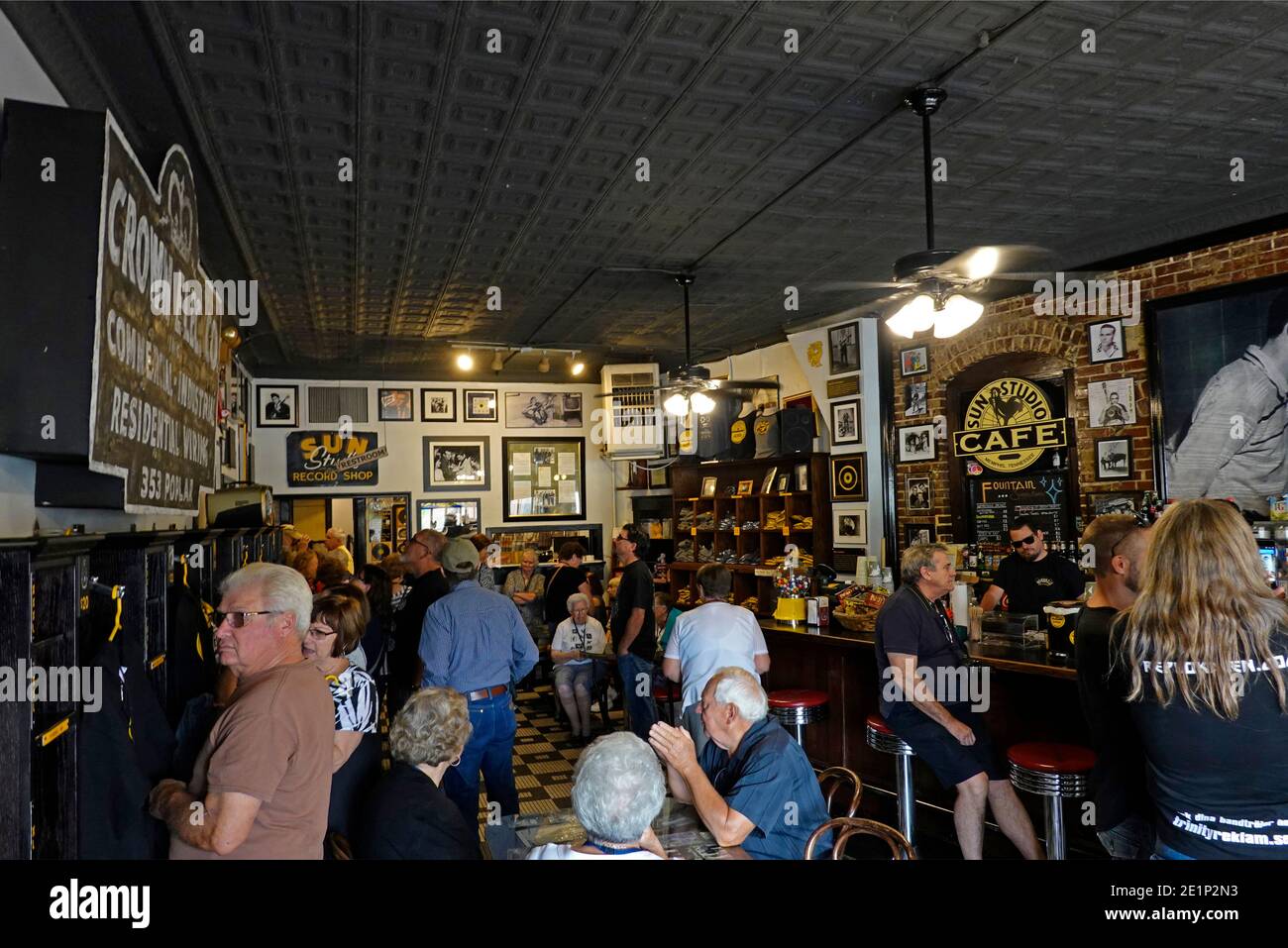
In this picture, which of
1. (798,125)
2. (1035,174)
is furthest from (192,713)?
(1035,174)

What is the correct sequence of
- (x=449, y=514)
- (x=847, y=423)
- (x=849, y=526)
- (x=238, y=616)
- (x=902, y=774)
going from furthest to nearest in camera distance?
(x=449, y=514), (x=847, y=423), (x=849, y=526), (x=902, y=774), (x=238, y=616)

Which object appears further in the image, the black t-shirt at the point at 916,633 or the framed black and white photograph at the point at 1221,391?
the framed black and white photograph at the point at 1221,391

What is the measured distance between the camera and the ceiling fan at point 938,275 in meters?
3.92

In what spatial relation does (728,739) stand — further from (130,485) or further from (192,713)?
(130,485)

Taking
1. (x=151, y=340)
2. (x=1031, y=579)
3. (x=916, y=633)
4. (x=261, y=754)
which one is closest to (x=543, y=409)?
(x=1031, y=579)

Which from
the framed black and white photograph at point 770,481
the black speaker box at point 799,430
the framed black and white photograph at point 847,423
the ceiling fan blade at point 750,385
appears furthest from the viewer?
the framed black and white photograph at point 770,481

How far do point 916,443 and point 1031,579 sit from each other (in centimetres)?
209

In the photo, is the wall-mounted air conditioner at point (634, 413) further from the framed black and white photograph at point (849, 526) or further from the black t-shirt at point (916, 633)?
the black t-shirt at point (916, 633)

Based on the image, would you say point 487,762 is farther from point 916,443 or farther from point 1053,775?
point 916,443

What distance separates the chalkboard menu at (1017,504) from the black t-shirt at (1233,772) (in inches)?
187

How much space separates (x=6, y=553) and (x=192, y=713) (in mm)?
1459

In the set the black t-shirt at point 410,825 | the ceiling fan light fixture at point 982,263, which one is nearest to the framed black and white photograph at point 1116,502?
the ceiling fan light fixture at point 982,263

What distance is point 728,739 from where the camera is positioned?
297cm

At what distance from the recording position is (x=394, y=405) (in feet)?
35.6
